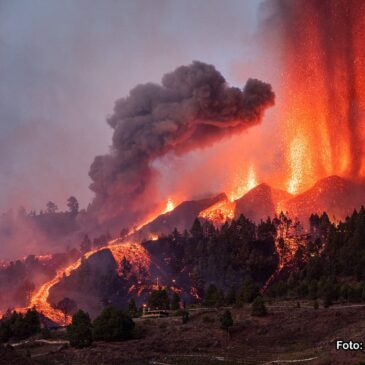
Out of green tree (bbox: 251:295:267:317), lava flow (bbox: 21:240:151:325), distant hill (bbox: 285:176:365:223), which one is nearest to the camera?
green tree (bbox: 251:295:267:317)

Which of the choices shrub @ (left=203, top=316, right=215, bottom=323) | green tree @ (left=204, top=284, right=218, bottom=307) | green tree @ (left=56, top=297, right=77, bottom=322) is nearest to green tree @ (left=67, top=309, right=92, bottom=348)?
shrub @ (left=203, top=316, right=215, bottom=323)

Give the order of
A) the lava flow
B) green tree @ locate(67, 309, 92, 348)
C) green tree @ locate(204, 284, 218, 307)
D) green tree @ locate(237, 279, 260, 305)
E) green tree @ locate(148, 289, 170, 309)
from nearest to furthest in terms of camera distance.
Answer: green tree @ locate(67, 309, 92, 348), green tree @ locate(237, 279, 260, 305), green tree @ locate(204, 284, 218, 307), green tree @ locate(148, 289, 170, 309), the lava flow

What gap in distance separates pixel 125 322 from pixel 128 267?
217 feet

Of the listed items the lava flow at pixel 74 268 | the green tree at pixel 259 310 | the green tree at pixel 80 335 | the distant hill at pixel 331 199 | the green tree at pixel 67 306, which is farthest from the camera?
the distant hill at pixel 331 199

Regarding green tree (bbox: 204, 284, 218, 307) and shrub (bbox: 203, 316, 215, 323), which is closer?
shrub (bbox: 203, 316, 215, 323)

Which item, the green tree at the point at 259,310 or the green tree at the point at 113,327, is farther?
the green tree at the point at 259,310

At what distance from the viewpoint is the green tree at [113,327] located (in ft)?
199

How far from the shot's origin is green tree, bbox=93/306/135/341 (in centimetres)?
6072

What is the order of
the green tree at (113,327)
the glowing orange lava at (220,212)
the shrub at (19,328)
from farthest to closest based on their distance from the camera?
the glowing orange lava at (220,212), the shrub at (19,328), the green tree at (113,327)

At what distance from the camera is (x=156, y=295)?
3307 inches

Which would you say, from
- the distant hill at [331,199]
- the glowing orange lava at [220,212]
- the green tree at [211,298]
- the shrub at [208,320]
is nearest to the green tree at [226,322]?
the shrub at [208,320]

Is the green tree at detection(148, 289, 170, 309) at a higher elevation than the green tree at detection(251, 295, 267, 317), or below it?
higher

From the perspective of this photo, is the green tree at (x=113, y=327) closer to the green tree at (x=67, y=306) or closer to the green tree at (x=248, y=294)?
the green tree at (x=248, y=294)

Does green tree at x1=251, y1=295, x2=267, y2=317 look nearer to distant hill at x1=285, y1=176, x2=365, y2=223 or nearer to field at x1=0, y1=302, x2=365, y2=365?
field at x1=0, y1=302, x2=365, y2=365
